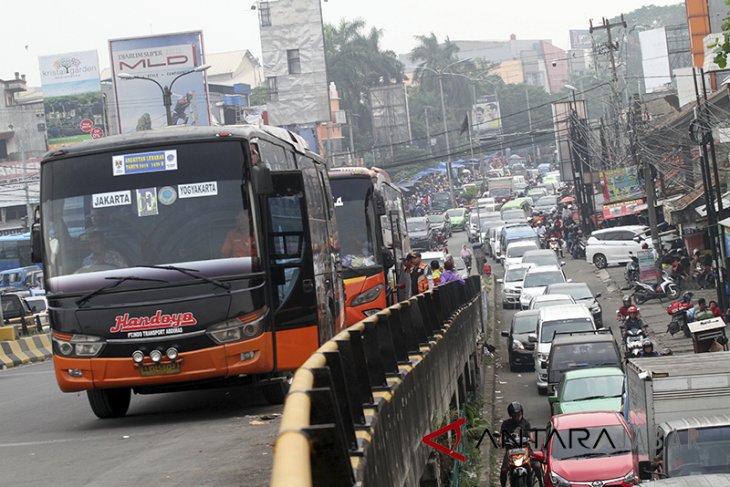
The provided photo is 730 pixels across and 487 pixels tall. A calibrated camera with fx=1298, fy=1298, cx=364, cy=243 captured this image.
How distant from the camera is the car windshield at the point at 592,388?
22016 mm

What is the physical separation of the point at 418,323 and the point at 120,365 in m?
3.35

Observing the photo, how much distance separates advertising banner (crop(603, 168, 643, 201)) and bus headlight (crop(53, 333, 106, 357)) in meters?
48.6

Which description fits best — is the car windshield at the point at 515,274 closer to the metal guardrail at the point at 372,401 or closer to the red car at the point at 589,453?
the red car at the point at 589,453

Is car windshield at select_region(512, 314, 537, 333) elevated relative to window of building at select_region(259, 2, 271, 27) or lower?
lower

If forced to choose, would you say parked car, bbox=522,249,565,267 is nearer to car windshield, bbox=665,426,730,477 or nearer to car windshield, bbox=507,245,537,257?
car windshield, bbox=507,245,537,257

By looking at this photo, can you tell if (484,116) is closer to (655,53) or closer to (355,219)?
(655,53)

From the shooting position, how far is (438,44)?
14862 centimetres

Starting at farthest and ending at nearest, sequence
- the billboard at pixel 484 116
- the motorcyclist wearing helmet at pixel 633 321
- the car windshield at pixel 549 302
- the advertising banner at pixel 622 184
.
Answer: the billboard at pixel 484 116, the advertising banner at pixel 622 184, the car windshield at pixel 549 302, the motorcyclist wearing helmet at pixel 633 321

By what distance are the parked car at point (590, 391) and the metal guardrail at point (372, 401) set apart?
464 cm

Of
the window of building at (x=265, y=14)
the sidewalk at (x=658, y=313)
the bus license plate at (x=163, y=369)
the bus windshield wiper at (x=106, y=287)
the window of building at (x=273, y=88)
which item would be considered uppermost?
the window of building at (x=265, y=14)

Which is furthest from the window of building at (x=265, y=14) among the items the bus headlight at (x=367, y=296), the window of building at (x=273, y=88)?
the bus headlight at (x=367, y=296)

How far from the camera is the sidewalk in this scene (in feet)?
108

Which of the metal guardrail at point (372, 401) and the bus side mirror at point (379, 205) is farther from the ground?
the bus side mirror at point (379, 205)

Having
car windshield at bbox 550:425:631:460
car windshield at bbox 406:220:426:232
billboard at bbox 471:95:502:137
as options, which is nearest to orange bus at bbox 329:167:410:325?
car windshield at bbox 550:425:631:460
